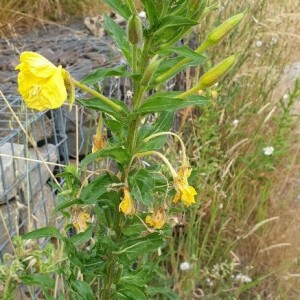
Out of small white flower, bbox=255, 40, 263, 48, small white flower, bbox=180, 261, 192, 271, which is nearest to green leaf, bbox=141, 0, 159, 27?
small white flower, bbox=180, 261, 192, 271

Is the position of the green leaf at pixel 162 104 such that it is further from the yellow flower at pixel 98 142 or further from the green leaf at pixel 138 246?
the green leaf at pixel 138 246

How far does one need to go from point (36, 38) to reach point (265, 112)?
163 cm

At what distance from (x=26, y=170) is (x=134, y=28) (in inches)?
43.3

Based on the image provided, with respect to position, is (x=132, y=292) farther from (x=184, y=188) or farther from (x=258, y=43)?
(x=258, y=43)

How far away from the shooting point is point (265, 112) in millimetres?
3434

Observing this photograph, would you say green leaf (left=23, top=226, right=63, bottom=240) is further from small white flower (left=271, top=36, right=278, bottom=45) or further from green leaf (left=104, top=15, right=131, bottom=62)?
small white flower (left=271, top=36, right=278, bottom=45)

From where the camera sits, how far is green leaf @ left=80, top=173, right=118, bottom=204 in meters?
1.25

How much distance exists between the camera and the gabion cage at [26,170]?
2.12 metres

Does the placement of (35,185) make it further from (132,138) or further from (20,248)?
(132,138)

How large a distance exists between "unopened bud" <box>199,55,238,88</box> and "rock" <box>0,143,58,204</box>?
106 cm

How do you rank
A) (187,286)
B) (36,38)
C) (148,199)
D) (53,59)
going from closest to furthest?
(148,199)
(187,286)
(53,59)
(36,38)

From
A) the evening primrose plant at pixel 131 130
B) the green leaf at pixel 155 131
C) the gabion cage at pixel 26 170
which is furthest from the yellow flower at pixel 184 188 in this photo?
the gabion cage at pixel 26 170

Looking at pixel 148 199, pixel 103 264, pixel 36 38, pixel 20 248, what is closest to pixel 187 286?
pixel 20 248

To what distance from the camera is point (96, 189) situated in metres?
1.27
